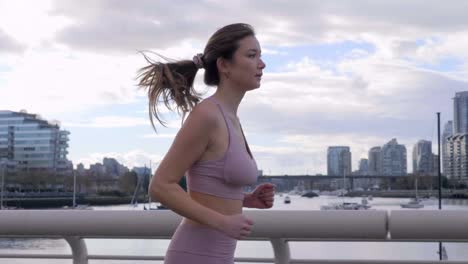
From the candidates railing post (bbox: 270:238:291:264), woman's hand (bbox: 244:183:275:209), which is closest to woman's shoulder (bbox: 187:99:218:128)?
woman's hand (bbox: 244:183:275:209)

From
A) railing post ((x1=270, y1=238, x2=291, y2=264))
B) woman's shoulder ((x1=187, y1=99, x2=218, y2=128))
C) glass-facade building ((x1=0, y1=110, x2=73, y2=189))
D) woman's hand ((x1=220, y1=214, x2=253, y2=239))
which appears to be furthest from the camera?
glass-facade building ((x1=0, y1=110, x2=73, y2=189))

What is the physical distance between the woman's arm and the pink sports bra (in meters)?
0.05

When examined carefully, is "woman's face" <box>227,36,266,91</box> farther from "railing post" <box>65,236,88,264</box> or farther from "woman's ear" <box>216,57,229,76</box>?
"railing post" <box>65,236,88,264</box>

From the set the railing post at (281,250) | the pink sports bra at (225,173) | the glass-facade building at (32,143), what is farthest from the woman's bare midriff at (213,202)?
the glass-facade building at (32,143)

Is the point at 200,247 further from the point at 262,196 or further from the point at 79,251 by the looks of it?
the point at 79,251

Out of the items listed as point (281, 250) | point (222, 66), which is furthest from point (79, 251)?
point (222, 66)

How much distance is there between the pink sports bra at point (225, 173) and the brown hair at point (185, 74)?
0.17m

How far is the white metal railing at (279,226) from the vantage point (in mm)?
3062

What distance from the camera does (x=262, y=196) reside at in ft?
9.09

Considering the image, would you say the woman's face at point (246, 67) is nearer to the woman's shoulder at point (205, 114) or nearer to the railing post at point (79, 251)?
the woman's shoulder at point (205, 114)

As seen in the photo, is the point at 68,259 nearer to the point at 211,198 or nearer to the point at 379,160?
the point at 211,198

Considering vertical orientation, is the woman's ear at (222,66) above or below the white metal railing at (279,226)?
above

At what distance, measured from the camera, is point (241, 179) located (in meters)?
2.45

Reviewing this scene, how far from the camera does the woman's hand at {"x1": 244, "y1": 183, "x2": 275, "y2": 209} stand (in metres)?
2.76
